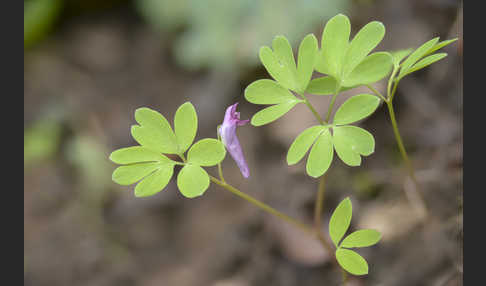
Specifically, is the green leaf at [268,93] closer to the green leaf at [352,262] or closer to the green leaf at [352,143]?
the green leaf at [352,143]

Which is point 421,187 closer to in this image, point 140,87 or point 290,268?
point 290,268

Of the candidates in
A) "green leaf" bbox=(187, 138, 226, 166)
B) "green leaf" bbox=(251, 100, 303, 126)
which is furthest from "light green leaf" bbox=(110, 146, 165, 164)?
"green leaf" bbox=(251, 100, 303, 126)

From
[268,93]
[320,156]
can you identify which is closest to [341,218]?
[320,156]

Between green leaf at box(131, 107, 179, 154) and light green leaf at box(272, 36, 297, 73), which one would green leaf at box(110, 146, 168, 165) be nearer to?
green leaf at box(131, 107, 179, 154)

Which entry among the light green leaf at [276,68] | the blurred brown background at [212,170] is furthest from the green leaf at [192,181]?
the blurred brown background at [212,170]

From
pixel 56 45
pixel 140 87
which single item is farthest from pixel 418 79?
pixel 56 45

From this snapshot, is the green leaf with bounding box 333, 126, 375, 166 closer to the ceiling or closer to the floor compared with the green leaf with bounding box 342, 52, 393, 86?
closer to the floor
